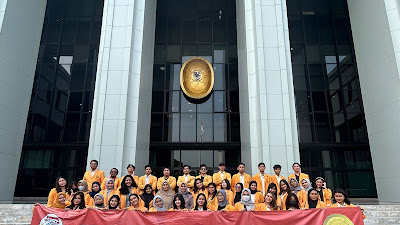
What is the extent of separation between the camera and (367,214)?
8.73 meters

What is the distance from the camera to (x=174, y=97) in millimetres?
18484

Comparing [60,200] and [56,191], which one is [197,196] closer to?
[60,200]

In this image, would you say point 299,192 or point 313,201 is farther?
point 299,192

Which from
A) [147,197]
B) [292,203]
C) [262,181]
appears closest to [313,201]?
[292,203]

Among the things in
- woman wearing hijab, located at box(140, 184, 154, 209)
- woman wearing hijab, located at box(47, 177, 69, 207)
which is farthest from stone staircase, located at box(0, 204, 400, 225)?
woman wearing hijab, located at box(140, 184, 154, 209)

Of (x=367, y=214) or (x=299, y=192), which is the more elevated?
(x=299, y=192)

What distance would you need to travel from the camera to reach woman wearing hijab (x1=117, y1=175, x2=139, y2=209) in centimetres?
812

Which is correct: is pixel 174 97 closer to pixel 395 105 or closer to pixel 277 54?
pixel 277 54

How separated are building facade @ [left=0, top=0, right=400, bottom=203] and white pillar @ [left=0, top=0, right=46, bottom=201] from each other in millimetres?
63

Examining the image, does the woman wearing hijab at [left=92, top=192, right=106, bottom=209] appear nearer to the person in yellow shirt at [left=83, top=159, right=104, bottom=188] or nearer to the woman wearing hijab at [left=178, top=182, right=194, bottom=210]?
the woman wearing hijab at [left=178, top=182, right=194, bottom=210]

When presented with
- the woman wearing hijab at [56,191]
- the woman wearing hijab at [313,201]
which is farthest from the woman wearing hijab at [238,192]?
the woman wearing hijab at [56,191]

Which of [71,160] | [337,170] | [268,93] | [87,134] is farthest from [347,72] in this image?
[71,160]

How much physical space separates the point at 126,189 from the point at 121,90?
4979 millimetres

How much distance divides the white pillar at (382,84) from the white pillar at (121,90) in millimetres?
11518
